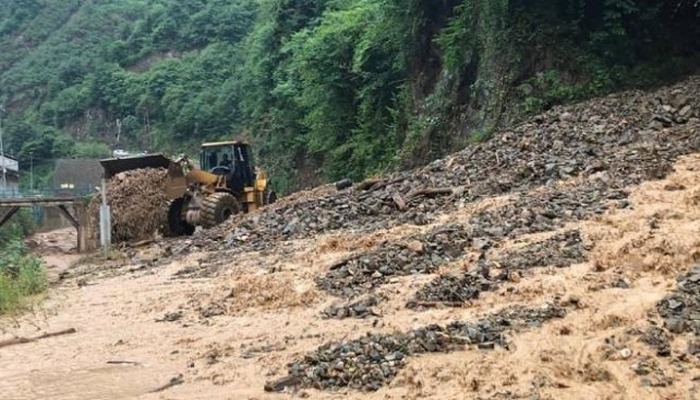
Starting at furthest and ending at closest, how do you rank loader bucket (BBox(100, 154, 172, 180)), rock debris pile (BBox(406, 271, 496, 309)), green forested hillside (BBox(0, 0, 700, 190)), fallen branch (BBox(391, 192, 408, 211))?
loader bucket (BBox(100, 154, 172, 180))
green forested hillside (BBox(0, 0, 700, 190))
fallen branch (BBox(391, 192, 408, 211))
rock debris pile (BBox(406, 271, 496, 309))

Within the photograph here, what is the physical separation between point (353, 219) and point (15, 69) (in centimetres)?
7630

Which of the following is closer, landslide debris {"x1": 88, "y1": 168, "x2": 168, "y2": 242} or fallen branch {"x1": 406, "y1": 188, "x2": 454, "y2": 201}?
fallen branch {"x1": 406, "y1": 188, "x2": 454, "y2": 201}

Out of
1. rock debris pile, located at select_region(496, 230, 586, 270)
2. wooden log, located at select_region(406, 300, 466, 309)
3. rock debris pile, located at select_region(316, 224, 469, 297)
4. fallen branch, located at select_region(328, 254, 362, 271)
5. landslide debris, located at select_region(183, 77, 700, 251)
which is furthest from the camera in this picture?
landslide debris, located at select_region(183, 77, 700, 251)

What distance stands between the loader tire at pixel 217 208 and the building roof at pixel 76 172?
3558cm

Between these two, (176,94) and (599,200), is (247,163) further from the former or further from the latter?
(176,94)

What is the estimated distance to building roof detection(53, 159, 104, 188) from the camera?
5343cm

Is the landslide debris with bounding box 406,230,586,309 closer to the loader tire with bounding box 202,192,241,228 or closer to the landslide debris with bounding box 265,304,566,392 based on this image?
the landslide debris with bounding box 265,304,566,392

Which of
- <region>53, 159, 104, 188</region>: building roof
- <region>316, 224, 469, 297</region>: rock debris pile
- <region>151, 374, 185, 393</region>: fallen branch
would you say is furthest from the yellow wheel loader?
<region>53, 159, 104, 188</region>: building roof

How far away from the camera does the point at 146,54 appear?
75.6 m

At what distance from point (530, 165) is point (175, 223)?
10.6m

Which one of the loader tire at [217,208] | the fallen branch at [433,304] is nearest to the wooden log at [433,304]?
the fallen branch at [433,304]

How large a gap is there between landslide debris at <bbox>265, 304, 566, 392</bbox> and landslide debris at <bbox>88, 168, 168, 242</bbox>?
13724 mm

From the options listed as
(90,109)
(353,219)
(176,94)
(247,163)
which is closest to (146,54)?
(90,109)

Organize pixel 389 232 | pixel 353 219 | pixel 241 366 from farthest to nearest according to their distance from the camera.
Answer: pixel 353 219 → pixel 389 232 → pixel 241 366
